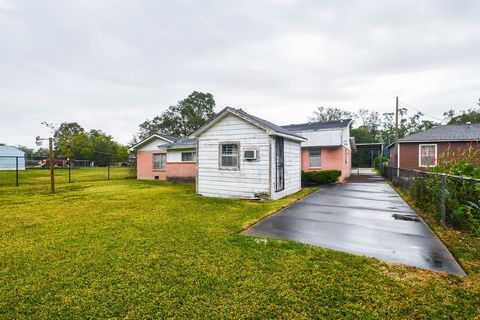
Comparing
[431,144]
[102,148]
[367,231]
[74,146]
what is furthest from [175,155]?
[102,148]

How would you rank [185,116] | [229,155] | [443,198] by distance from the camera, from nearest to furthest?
[443,198] < [229,155] < [185,116]

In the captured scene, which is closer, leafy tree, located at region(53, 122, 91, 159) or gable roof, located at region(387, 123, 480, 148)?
gable roof, located at region(387, 123, 480, 148)

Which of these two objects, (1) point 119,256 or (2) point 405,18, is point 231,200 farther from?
(2) point 405,18

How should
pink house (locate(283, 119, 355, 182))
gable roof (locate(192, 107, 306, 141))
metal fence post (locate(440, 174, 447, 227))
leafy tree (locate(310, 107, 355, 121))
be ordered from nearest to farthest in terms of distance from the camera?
1. metal fence post (locate(440, 174, 447, 227))
2. gable roof (locate(192, 107, 306, 141))
3. pink house (locate(283, 119, 355, 182))
4. leafy tree (locate(310, 107, 355, 121))

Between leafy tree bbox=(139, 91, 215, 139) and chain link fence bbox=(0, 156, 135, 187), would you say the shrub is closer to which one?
chain link fence bbox=(0, 156, 135, 187)

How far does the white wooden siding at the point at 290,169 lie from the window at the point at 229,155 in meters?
1.70

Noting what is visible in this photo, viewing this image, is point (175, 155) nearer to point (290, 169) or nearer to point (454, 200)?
point (290, 169)

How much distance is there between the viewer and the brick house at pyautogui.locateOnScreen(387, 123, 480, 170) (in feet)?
61.3

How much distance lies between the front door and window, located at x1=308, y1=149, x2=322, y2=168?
9659 mm

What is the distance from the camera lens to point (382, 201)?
31.2 feet

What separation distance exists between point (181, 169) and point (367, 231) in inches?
564

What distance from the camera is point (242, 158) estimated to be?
10.2 m

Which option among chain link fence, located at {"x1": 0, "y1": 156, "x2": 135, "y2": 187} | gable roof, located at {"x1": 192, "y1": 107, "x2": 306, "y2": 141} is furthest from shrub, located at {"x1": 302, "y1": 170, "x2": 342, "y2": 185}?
chain link fence, located at {"x1": 0, "y1": 156, "x2": 135, "y2": 187}

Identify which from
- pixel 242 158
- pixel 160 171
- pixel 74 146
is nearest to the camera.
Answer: pixel 242 158
